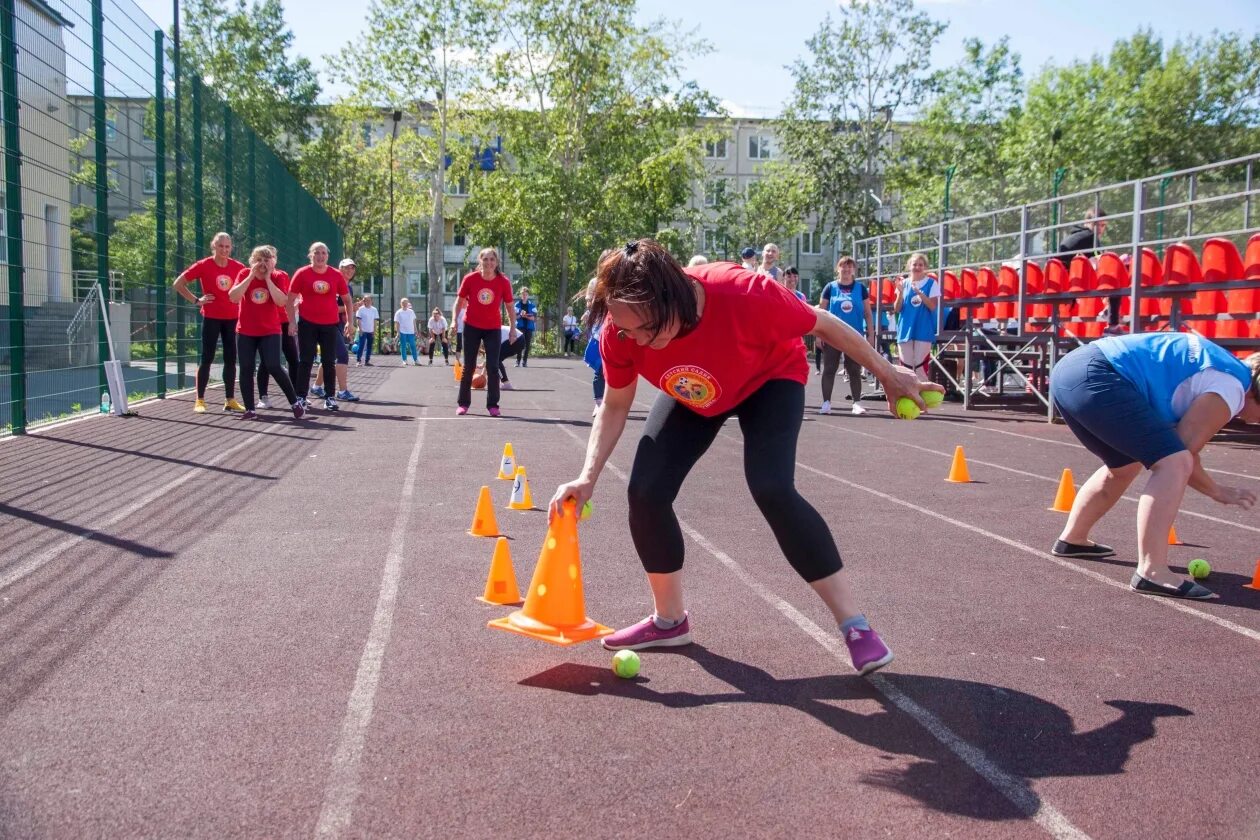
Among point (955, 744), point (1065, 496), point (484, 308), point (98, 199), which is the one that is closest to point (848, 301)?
point (484, 308)

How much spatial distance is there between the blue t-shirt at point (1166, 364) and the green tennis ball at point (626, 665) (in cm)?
279

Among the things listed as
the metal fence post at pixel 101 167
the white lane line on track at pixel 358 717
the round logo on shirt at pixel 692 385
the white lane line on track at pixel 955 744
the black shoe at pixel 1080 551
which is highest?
the metal fence post at pixel 101 167

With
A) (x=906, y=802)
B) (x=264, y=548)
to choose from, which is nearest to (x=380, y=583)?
(x=264, y=548)

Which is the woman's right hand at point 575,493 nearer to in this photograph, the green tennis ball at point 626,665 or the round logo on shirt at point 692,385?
the round logo on shirt at point 692,385

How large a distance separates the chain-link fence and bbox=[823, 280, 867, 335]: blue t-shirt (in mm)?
8894

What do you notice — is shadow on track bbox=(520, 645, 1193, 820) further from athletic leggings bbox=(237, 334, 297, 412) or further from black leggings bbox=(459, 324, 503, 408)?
athletic leggings bbox=(237, 334, 297, 412)

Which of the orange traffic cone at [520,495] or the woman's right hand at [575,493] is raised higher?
the woman's right hand at [575,493]

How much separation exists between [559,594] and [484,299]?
969cm

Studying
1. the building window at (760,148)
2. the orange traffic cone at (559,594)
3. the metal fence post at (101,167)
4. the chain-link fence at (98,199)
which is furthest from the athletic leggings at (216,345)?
the building window at (760,148)

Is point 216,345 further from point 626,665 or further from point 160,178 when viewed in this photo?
point 626,665

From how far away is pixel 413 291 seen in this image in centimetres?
8106

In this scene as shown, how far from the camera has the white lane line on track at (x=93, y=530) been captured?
5316 millimetres

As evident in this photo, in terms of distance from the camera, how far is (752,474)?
388cm

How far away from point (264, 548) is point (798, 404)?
11.2ft
